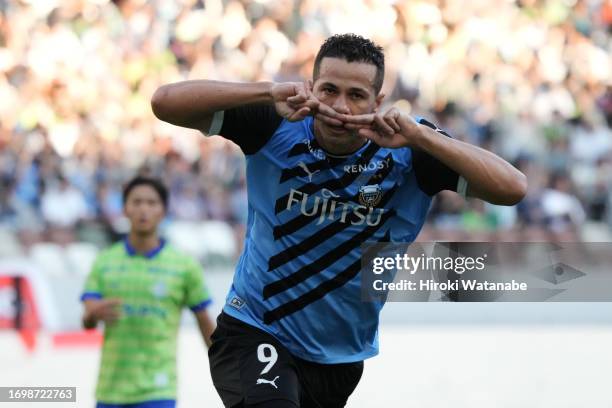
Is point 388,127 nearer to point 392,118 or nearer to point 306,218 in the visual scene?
point 392,118

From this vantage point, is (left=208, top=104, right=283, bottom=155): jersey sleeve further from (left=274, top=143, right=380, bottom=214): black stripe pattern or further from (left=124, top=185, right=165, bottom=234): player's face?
(left=124, top=185, right=165, bottom=234): player's face

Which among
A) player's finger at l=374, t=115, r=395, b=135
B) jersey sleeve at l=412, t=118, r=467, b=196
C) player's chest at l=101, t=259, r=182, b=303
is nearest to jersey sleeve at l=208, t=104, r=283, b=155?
player's finger at l=374, t=115, r=395, b=135

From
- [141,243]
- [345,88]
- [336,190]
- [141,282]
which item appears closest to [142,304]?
[141,282]

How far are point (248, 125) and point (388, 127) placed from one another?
72 centimetres

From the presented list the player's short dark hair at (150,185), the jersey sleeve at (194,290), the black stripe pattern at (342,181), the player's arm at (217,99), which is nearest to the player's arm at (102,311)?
the jersey sleeve at (194,290)

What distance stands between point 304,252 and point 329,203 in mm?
259

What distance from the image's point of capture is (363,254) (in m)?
5.73

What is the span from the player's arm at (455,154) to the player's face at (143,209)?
3.07m

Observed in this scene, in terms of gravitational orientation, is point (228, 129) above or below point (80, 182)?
below

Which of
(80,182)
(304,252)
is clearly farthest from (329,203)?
(80,182)

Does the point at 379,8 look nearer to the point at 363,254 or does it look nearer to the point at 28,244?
the point at 28,244

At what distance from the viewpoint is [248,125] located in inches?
216

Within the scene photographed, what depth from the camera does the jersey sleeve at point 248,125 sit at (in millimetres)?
5391

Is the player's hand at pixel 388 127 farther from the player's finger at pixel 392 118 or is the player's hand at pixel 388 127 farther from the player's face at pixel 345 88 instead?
the player's face at pixel 345 88
